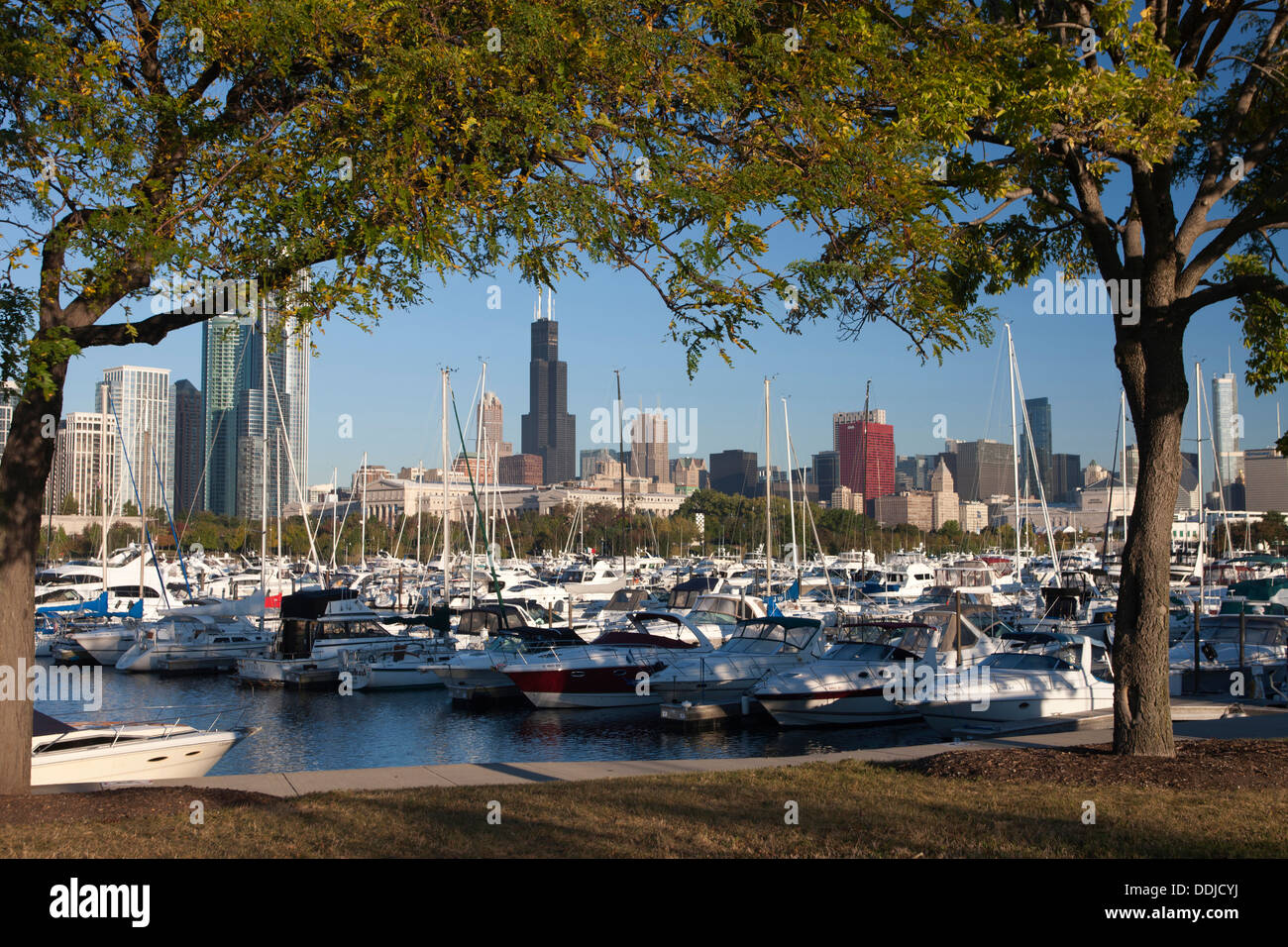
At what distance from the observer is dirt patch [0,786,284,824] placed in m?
10.2

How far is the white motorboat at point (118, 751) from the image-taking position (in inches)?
658

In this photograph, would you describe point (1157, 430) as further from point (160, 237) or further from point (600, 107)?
point (160, 237)

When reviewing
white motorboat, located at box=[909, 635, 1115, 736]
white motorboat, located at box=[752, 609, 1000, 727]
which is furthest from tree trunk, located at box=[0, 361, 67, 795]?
white motorboat, located at box=[909, 635, 1115, 736]

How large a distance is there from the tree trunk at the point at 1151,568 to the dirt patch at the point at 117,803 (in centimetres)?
995

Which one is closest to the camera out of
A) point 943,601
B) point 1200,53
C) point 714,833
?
point 714,833

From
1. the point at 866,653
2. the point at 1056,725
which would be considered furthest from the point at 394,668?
the point at 1056,725

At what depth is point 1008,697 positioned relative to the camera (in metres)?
24.6

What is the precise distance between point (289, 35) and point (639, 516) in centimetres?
13697

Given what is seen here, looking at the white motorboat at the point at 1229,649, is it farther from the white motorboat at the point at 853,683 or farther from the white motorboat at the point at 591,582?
the white motorboat at the point at 591,582

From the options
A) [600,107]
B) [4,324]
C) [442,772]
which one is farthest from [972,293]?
[4,324]

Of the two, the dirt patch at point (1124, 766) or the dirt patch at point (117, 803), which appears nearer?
the dirt patch at point (117, 803)

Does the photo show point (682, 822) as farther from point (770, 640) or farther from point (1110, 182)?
point (770, 640)

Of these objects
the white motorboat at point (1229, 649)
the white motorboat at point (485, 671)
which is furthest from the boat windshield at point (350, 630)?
the white motorboat at point (1229, 649)

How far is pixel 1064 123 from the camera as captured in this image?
12.4 meters
